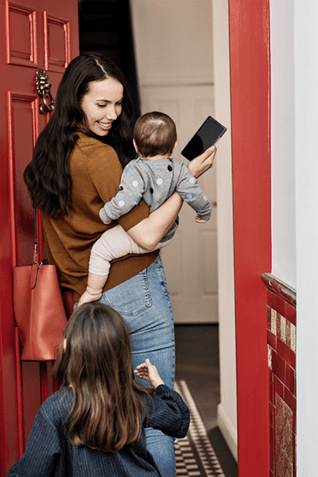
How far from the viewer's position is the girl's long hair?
3.87ft

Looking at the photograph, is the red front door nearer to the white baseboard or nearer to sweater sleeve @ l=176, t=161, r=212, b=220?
sweater sleeve @ l=176, t=161, r=212, b=220

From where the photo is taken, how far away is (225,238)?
280 cm

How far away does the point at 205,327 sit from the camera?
5.33 m

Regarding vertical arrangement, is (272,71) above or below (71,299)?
above

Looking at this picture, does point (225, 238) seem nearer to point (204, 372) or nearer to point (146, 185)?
point (146, 185)

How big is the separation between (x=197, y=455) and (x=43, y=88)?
6.23 feet

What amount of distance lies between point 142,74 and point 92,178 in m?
3.90

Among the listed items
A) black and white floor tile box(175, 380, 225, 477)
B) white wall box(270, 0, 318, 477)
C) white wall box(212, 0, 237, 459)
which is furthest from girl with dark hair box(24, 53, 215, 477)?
white wall box(212, 0, 237, 459)

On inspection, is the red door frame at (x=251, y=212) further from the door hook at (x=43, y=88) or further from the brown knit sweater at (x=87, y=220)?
the door hook at (x=43, y=88)

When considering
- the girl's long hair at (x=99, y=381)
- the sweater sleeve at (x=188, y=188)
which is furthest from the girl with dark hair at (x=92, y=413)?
the sweater sleeve at (x=188, y=188)

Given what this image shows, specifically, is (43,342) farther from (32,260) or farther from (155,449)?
(155,449)

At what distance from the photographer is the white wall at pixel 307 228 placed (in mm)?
1061

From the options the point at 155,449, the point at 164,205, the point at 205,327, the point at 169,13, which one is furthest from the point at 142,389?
the point at 169,13

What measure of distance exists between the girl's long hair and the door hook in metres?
1.01
